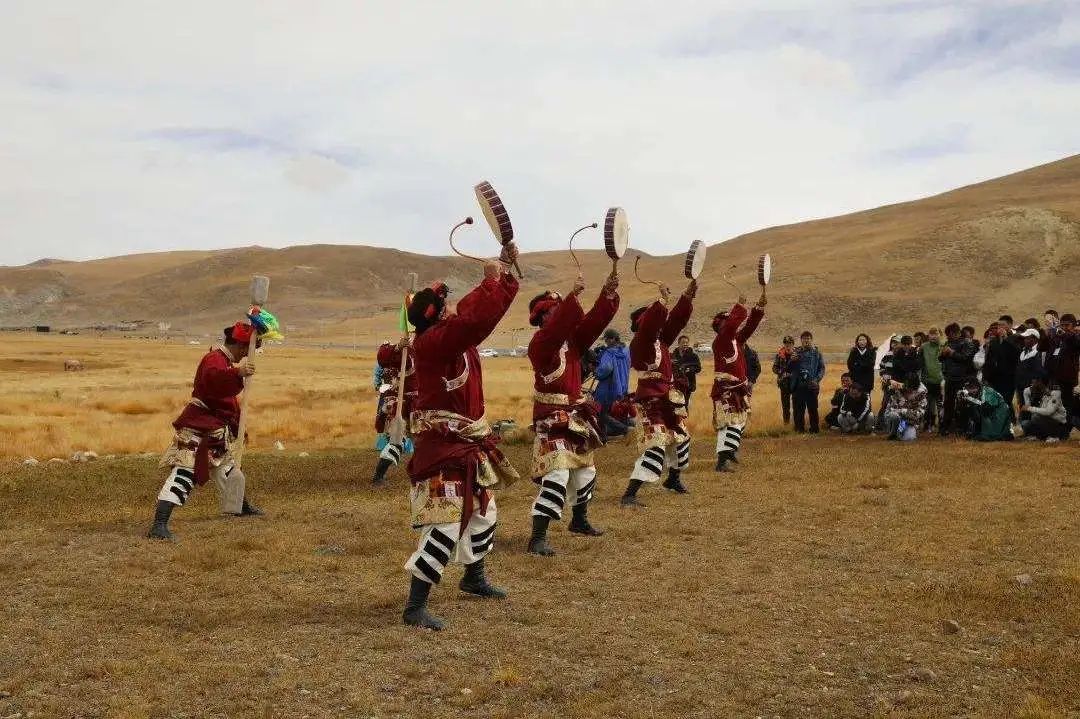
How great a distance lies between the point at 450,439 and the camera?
273 inches

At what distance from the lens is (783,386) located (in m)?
21.3

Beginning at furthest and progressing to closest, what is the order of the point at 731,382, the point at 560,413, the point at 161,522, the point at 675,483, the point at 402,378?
the point at 731,382, the point at 675,483, the point at 402,378, the point at 161,522, the point at 560,413

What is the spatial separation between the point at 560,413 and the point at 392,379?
5040mm

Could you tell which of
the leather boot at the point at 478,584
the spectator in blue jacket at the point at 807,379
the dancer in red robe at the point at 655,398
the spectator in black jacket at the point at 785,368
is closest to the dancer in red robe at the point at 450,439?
the leather boot at the point at 478,584

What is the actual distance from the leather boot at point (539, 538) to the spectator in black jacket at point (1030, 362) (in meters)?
11.9

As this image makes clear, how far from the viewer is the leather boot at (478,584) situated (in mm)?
7465

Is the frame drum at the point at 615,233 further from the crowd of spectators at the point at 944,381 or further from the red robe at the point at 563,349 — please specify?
the crowd of spectators at the point at 944,381

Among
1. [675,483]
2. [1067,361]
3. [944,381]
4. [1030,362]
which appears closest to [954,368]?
[944,381]

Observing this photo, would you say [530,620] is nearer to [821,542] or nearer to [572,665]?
[572,665]

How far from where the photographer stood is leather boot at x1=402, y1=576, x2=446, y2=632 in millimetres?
6754

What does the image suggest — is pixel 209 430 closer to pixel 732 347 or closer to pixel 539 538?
pixel 539 538

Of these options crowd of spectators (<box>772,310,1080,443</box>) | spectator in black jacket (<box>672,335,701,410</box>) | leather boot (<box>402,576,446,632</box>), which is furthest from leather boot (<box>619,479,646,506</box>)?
crowd of spectators (<box>772,310,1080,443</box>)

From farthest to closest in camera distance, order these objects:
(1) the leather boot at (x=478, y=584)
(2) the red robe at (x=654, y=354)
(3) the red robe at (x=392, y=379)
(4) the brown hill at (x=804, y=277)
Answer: (4) the brown hill at (x=804, y=277)
(3) the red robe at (x=392, y=379)
(2) the red robe at (x=654, y=354)
(1) the leather boot at (x=478, y=584)

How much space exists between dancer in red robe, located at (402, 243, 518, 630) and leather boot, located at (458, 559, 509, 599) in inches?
11.1
